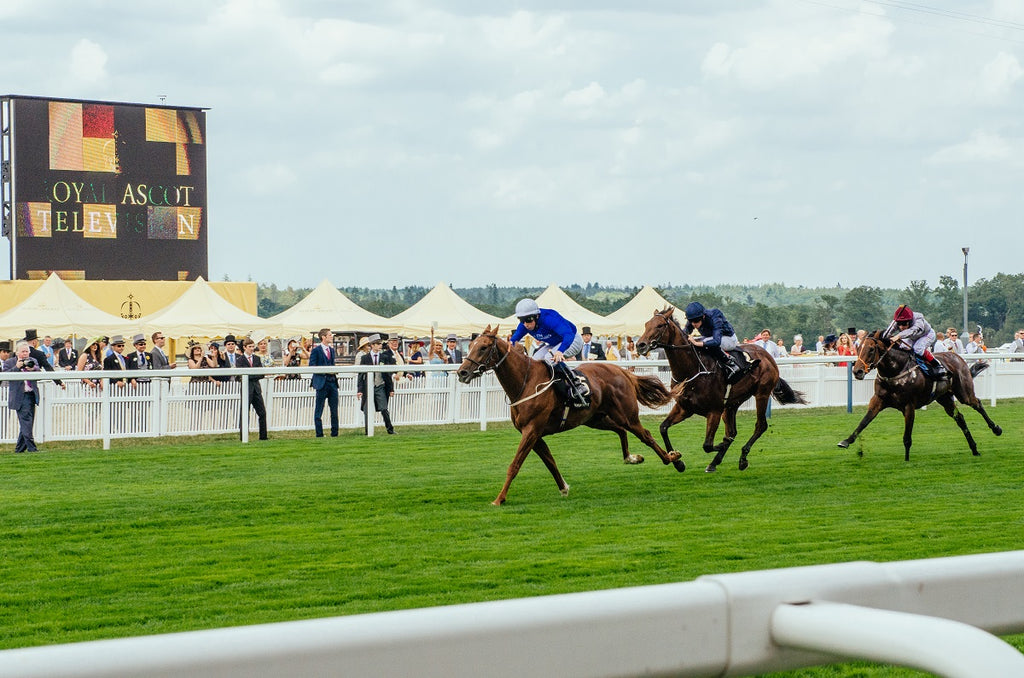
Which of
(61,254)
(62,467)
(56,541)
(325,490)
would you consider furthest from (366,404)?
(61,254)

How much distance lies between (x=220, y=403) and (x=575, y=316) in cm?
1765

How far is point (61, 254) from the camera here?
123 ft

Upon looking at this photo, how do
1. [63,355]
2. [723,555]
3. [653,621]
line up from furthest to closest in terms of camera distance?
[63,355] < [723,555] < [653,621]

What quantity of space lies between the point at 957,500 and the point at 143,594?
6.68 meters

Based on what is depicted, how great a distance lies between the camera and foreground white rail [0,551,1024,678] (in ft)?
4.34

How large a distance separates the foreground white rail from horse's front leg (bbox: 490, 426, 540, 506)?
30.1 feet

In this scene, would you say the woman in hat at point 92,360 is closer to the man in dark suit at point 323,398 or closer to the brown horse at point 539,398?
the man in dark suit at point 323,398

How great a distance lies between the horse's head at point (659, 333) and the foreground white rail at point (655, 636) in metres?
11.0

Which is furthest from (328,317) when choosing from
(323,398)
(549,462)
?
(549,462)

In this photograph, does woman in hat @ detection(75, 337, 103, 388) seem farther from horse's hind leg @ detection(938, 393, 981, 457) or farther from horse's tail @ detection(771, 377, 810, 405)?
horse's hind leg @ detection(938, 393, 981, 457)

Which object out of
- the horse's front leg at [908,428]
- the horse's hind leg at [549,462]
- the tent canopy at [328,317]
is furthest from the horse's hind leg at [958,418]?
the tent canopy at [328,317]

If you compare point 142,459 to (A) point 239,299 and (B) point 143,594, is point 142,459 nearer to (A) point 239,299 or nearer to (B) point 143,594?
(B) point 143,594

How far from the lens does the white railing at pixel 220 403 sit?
16.3 metres

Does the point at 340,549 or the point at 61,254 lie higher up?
the point at 61,254
